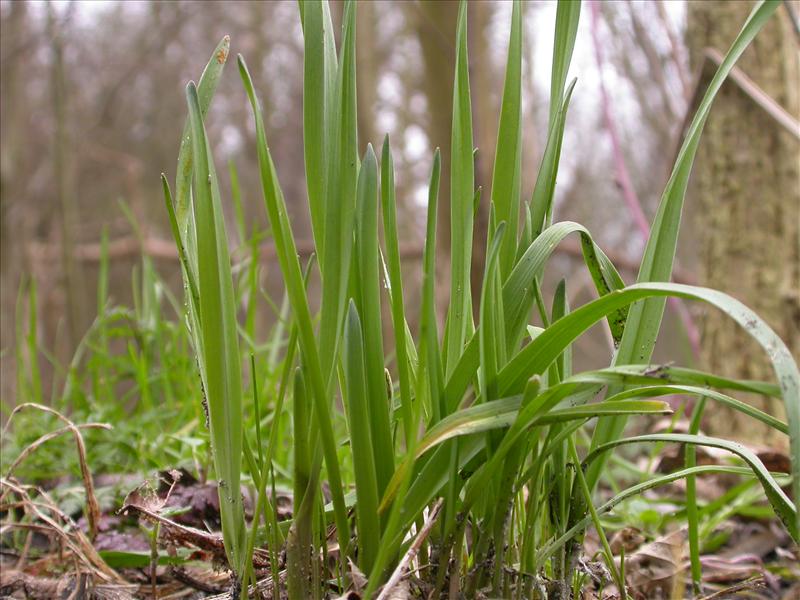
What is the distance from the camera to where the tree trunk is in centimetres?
198

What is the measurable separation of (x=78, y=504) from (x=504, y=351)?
2.84ft

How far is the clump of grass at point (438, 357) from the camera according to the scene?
0.51 m

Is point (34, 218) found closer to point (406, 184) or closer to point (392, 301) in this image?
point (406, 184)

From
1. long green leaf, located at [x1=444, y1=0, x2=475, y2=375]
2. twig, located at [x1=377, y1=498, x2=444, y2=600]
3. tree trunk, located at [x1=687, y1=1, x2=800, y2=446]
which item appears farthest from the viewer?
tree trunk, located at [x1=687, y1=1, x2=800, y2=446]

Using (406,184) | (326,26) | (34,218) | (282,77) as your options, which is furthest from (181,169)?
(282,77)

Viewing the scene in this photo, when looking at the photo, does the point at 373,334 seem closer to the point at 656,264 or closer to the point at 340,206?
the point at 340,206

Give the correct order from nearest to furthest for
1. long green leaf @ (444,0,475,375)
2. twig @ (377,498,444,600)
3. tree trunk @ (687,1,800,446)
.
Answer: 1. twig @ (377,498,444,600)
2. long green leaf @ (444,0,475,375)
3. tree trunk @ (687,1,800,446)

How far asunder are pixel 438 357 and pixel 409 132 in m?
8.30

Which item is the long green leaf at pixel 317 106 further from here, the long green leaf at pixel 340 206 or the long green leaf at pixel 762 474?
the long green leaf at pixel 762 474

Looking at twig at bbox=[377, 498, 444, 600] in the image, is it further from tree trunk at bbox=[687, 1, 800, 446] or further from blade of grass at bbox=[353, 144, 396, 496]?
tree trunk at bbox=[687, 1, 800, 446]

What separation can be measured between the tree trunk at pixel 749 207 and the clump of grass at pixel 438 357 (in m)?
1.52

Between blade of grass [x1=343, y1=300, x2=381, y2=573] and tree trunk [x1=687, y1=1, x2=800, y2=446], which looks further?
tree trunk [x1=687, y1=1, x2=800, y2=446]

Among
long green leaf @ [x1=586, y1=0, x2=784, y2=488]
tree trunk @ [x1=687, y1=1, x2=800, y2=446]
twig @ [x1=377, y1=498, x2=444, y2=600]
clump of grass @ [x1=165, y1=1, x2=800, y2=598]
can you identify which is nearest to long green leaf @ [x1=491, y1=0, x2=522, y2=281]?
clump of grass @ [x1=165, y1=1, x2=800, y2=598]

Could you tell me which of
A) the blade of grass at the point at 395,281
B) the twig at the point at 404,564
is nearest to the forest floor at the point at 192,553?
the twig at the point at 404,564
